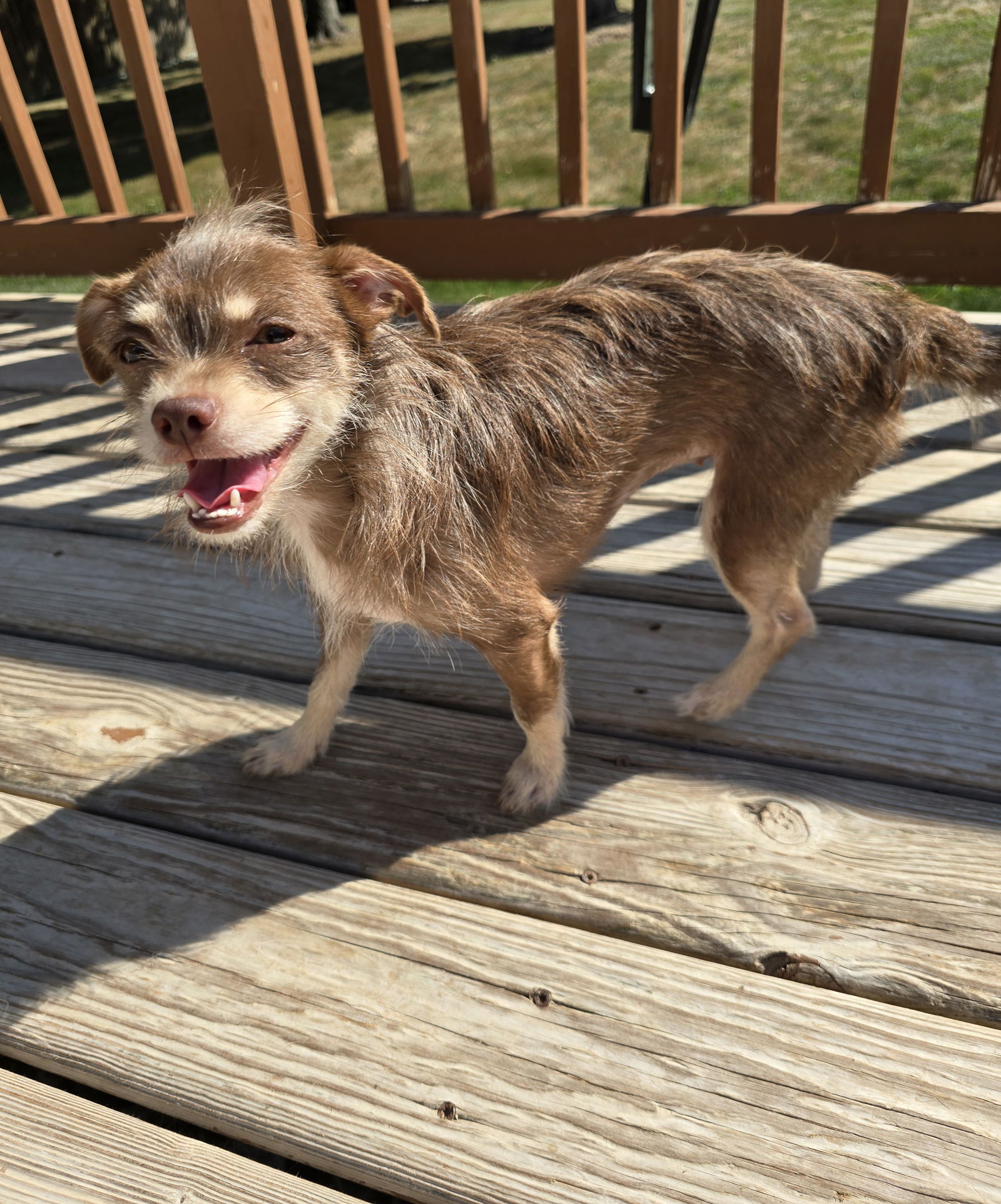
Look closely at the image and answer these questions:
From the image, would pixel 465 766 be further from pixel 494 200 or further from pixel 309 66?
pixel 309 66

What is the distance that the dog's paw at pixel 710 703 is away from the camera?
7.77ft

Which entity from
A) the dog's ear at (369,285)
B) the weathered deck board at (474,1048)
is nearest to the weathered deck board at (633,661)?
the weathered deck board at (474,1048)

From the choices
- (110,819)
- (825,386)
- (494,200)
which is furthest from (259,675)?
(494,200)

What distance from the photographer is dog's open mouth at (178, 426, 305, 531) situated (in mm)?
1699

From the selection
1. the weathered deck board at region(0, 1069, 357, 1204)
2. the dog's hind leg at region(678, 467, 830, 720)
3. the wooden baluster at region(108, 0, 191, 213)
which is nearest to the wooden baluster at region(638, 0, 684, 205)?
the dog's hind leg at region(678, 467, 830, 720)

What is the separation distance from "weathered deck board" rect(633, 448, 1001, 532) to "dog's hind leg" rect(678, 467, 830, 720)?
574 mm

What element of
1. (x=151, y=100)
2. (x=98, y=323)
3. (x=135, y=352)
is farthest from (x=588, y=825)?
(x=151, y=100)

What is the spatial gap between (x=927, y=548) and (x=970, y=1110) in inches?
67.5

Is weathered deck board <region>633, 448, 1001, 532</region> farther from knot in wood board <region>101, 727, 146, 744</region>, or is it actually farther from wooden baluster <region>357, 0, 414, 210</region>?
wooden baluster <region>357, 0, 414, 210</region>

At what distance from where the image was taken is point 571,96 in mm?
3395

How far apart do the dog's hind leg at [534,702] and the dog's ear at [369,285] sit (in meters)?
0.71

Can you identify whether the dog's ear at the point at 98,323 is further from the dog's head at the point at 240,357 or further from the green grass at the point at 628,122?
the green grass at the point at 628,122

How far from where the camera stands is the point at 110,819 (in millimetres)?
2221

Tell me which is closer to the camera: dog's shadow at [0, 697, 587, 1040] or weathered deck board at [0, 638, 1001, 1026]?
weathered deck board at [0, 638, 1001, 1026]
